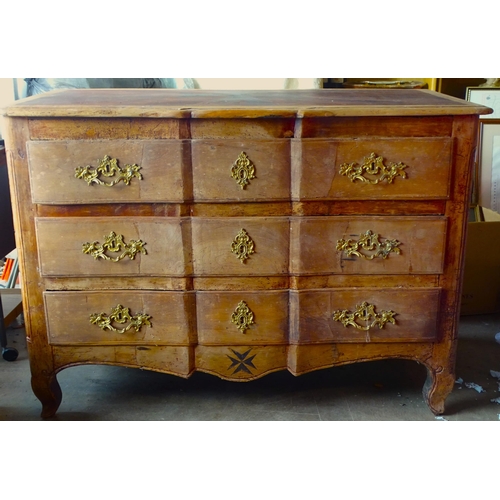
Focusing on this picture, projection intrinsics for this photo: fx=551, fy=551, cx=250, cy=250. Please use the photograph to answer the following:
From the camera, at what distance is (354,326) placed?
195cm

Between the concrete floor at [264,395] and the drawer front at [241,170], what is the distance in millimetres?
865

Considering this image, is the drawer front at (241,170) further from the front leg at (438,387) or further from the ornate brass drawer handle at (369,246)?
the front leg at (438,387)

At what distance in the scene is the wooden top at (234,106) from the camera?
1725 millimetres

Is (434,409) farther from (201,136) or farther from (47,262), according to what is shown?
(47,262)

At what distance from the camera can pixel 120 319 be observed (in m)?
1.93

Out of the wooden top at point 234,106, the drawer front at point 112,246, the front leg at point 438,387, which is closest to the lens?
the wooden top at point 234,106

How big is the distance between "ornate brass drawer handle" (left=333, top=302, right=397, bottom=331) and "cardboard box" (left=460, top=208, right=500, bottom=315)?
42.1 inches

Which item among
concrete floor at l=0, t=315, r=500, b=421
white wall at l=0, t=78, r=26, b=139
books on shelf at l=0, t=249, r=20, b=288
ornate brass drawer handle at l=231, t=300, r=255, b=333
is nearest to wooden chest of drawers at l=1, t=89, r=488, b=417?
ornate brass drawer handle at l=231, t=300, r=255, b=333

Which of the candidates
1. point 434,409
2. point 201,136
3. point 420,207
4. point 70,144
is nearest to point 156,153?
point 201,136

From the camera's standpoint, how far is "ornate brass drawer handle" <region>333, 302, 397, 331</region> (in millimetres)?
1934

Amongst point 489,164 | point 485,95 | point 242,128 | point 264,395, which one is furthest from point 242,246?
point 485,95

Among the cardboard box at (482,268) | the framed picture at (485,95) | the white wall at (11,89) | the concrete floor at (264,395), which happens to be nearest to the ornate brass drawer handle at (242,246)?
the concrete floor at (264,395)

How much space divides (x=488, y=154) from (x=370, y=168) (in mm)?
1684

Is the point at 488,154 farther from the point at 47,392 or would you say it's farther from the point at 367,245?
the point at 47,392
